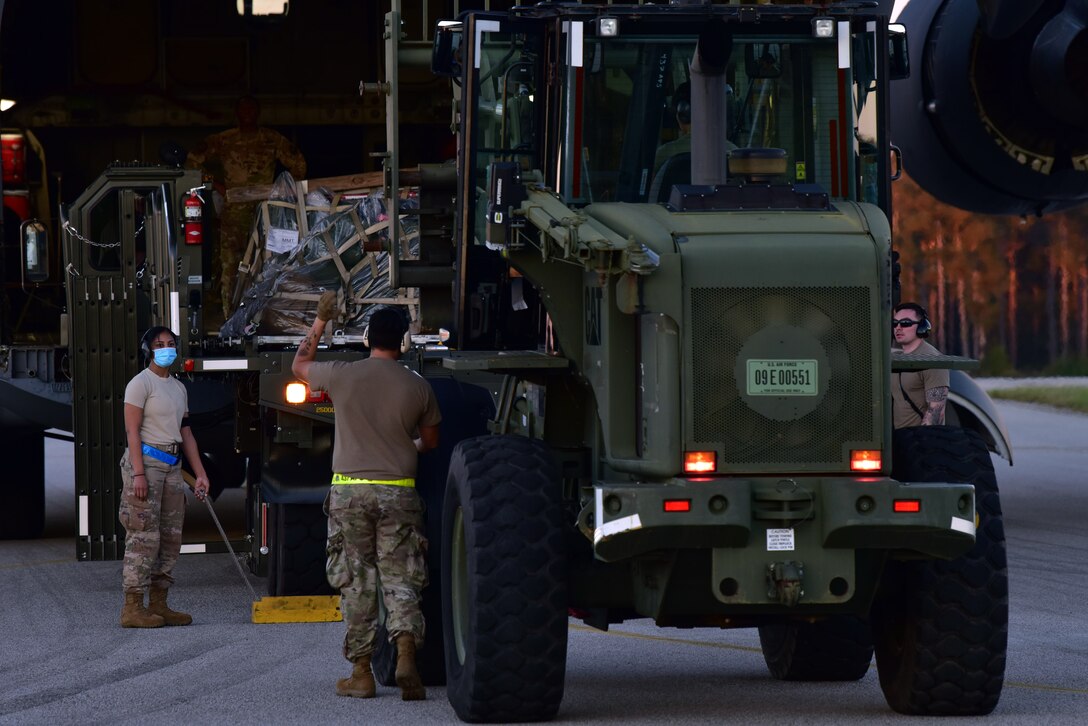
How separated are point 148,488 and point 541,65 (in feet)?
12.9

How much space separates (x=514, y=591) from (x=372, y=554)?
121 centimetres

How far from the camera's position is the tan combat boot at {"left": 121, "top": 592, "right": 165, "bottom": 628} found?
11.2 m

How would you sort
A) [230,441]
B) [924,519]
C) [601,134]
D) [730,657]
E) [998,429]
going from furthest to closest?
1. [998,429]
2. [230,441]
3. [730,657]
4. [601,134]
5. [924,519]

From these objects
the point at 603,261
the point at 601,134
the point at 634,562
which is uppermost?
the point at 601,134

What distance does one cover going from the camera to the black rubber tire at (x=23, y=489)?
15898 mm

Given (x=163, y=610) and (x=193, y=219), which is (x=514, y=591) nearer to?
(x=163, y=610)

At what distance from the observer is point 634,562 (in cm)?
796

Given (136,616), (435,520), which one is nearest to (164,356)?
(136,616)

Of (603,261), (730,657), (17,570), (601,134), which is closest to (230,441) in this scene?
(17,570)

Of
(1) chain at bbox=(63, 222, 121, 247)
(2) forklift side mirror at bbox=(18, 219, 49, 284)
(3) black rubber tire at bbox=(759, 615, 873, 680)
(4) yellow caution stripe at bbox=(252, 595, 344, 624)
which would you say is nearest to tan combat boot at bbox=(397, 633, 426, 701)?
(3) black rubber tire at bbox=(759, 615, 873, 680)

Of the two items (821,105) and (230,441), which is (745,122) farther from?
(230,441)

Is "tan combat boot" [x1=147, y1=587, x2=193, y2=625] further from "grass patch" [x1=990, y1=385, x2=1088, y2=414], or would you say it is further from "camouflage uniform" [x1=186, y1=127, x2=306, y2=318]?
"grass patch" [x1=990, y1=385, x2=1088, y2=414]

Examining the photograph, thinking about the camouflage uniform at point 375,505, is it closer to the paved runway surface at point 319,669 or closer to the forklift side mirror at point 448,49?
the paved runway surface at point 319,669

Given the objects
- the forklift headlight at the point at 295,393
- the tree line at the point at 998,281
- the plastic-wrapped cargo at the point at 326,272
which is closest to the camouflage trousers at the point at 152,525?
the forklift headlight at the point at 295,393
